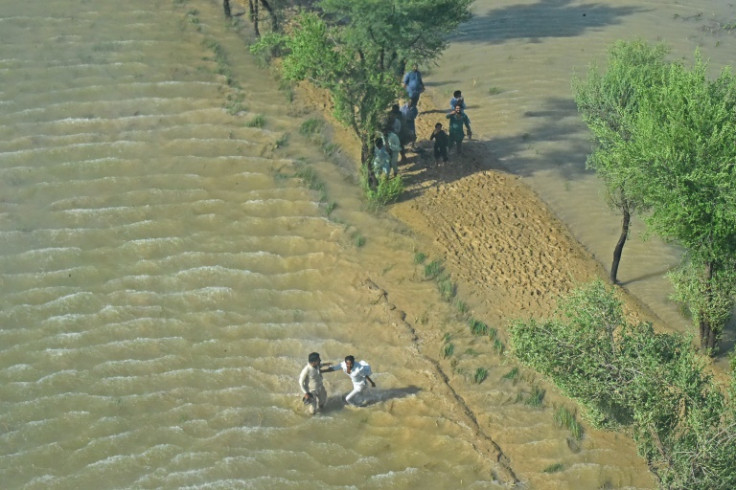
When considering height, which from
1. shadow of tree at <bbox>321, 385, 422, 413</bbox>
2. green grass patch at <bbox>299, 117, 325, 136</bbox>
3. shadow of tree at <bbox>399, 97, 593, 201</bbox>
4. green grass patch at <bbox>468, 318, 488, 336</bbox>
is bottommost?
shadow of tree at <bbox>321, 385, 422, 413</bbox>

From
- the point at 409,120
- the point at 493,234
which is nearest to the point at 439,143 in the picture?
the point at 409,120

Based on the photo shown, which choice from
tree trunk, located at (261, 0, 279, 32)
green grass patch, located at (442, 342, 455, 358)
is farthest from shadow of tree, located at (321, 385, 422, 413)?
tree trunk, located at (261, 0, 279, 32)

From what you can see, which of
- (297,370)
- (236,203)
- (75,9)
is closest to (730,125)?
(297,370)

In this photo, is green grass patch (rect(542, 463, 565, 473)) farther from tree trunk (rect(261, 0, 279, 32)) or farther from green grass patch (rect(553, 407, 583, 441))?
tree trunk (rect(261, 0, 279, 32))

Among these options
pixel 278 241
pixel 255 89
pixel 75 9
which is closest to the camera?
pixel 278 241

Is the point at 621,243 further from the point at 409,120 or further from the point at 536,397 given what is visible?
the point at 409,120

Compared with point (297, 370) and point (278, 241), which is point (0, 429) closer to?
point (297, 370)

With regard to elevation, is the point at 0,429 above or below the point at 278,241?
below
